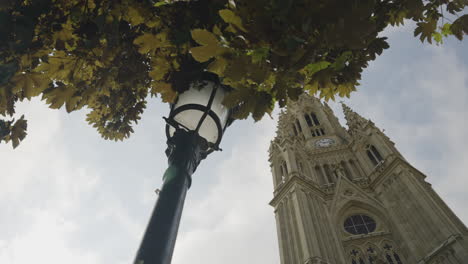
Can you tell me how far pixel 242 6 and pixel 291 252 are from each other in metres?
19.2

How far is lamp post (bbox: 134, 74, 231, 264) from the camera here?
1.83 meters

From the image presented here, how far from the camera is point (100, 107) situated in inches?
112

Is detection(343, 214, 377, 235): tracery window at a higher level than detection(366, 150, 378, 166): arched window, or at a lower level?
lower

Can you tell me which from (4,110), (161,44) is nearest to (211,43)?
(161,44)

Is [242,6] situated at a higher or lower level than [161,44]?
lower

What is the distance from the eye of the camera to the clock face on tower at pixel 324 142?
104 feet

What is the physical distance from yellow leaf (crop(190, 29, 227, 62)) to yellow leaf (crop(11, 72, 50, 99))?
0.87 metres

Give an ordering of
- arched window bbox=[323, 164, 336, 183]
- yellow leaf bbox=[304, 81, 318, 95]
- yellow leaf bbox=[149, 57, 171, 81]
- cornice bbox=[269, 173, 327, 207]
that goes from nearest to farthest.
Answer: yellow leaf bbox=[304, 81, 318, 95]
yellow leaf bbox=[149, 57, 171, 81]
cornice bbox=[269, 173, 327, 207]
arched window bbox=[323, 164, 336, 183]

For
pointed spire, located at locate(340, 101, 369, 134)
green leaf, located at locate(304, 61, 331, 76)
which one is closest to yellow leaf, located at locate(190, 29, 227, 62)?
green leaf, located at locate(304, 61, 331, 76)

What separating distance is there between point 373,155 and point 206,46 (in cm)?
2727

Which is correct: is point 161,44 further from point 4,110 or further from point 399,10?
point 399,10

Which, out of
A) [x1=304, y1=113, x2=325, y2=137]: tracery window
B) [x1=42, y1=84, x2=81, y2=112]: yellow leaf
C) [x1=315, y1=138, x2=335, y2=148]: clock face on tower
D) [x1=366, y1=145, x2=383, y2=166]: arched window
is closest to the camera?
[x1=42, y1=84, x2=81, y2=112]: yellow leaf

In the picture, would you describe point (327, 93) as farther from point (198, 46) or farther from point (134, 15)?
point (134, 15)

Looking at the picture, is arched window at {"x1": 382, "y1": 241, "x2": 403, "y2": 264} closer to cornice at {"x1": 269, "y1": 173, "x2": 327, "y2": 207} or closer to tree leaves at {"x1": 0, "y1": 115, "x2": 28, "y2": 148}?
cornice at {"x1": 269, "y1": 173, "x2": 327, "y2": 207}
